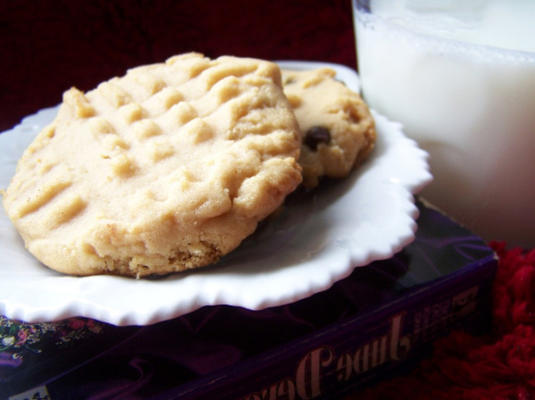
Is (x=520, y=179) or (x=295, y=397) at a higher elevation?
(x=520, y=179)

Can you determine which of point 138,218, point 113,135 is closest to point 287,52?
point 113,135

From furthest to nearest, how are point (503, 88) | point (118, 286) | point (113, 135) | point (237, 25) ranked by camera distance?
point (237, 25) < point (503, 88) < point (113, 135) < point (118, 286)

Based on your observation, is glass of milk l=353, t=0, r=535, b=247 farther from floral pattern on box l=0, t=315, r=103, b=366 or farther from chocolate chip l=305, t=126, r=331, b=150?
floral pattern on box l=0, t=315, r=103, b=366

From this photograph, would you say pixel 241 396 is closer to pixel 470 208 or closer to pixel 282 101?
pixel 282 101

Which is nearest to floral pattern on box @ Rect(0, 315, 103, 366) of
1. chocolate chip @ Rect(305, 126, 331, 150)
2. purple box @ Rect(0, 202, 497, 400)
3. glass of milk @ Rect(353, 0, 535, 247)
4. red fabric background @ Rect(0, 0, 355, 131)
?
purple box @ Rect(0, 202, 497, 400)

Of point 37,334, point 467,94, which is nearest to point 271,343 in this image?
point 37,334

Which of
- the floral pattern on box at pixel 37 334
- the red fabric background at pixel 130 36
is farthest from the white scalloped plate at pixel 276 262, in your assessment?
the red fabric background at pixel 130 36

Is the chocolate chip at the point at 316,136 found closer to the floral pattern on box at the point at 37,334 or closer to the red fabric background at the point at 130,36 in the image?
the floral pattern on box at the point at 37,334
